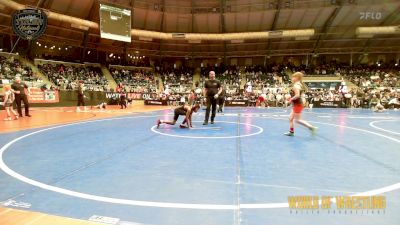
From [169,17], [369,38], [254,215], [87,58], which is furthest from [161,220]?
[369,38]

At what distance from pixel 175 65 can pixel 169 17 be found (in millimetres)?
10268

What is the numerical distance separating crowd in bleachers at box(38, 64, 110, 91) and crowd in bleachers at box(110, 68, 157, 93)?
86.0 inches

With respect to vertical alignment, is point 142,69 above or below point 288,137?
above

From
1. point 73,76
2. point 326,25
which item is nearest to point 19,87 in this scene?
point 73,76

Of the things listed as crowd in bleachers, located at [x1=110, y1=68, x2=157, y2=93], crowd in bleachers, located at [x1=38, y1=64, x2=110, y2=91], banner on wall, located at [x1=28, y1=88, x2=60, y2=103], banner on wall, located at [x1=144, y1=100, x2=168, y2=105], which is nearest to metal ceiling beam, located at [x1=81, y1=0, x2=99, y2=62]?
crowd in bleachers, located at [x1=38, y1=64, x2=110, y2=91]

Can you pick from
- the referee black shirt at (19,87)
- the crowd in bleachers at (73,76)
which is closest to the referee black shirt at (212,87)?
the referee black shirt at (19,87)

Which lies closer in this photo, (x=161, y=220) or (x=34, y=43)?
(x=161, y=220)

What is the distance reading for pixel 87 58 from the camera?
35.4 metres

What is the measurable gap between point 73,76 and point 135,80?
25.8 ft

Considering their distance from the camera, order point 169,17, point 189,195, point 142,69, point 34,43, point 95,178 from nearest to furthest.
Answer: point 189,195, point 95,178, point 34,43, point 169,17, point 142,69

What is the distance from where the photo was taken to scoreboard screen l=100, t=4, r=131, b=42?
2705cm

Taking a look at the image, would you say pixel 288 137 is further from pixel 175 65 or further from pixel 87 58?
pixel 175 65

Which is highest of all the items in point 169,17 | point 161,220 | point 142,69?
point 169,17

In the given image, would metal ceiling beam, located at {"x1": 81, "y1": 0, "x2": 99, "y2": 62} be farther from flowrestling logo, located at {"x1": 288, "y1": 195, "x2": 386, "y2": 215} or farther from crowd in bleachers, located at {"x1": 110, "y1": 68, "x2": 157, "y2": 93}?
flowrestling logo, located at {"x1": 288, "y1": 195, "x2": 386, "y2": 215}
